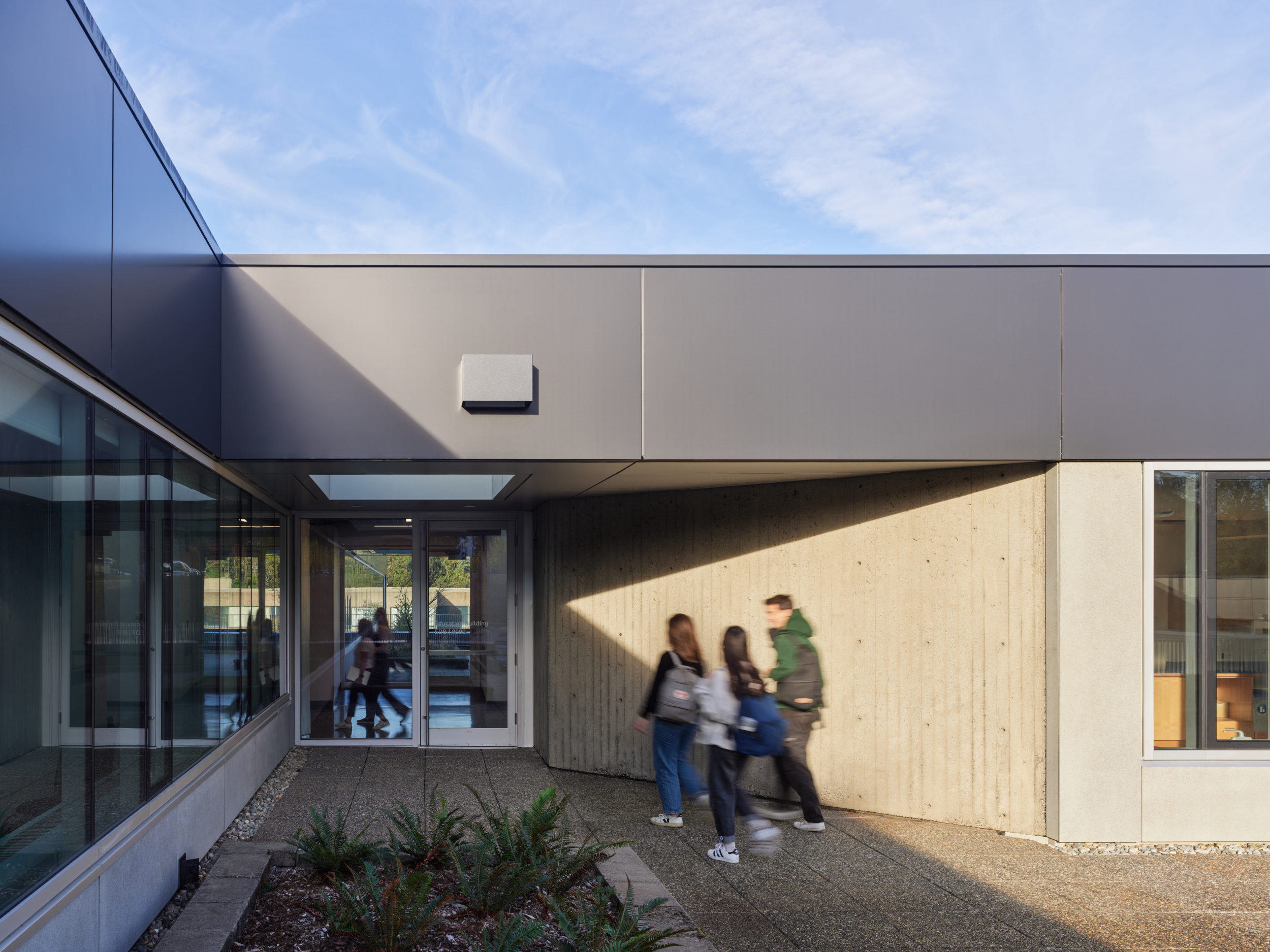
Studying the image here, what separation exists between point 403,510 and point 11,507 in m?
7.98

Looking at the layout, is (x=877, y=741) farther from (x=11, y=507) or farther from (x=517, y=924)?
(x=11, y=507)

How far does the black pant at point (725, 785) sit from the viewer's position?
21.0 feet

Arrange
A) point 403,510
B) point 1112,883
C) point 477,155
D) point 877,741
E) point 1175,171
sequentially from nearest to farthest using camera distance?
point 1112,883
point 877,741
point 403,510
point 1175,171
point 477,155

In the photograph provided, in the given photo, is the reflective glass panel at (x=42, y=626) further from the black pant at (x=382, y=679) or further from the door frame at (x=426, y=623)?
the black pant at (x=382, y=679)

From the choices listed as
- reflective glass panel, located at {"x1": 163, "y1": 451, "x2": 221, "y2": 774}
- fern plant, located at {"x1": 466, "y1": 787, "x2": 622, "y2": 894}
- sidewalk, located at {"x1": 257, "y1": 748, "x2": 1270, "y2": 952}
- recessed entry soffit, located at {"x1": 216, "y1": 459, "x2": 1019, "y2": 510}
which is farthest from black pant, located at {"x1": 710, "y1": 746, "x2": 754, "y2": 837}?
reflective glass panel, located at {"x1": 163, "y1": 451, "x2": 221, "y2": 774}

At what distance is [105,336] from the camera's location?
4023 millimetres

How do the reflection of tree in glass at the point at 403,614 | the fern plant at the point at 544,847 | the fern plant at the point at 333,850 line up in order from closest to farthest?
the fern plant at the point at 544,847 < the fern plant at the point at 333,850 < the reflection of tree in glass at the point at 403,614

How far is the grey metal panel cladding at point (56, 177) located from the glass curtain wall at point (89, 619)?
0.80 ft

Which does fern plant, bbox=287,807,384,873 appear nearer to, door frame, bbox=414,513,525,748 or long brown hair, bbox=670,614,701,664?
long brown hair, bbox=670,614,701,664

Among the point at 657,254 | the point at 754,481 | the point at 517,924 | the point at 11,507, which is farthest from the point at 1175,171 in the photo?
the point at 11,507

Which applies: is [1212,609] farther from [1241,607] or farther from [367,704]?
[367,704]

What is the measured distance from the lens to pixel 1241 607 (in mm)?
7066

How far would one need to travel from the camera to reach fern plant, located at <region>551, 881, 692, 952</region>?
13.4ft

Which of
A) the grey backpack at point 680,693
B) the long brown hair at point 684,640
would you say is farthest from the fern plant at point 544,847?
the long brown hair at point 684,640
